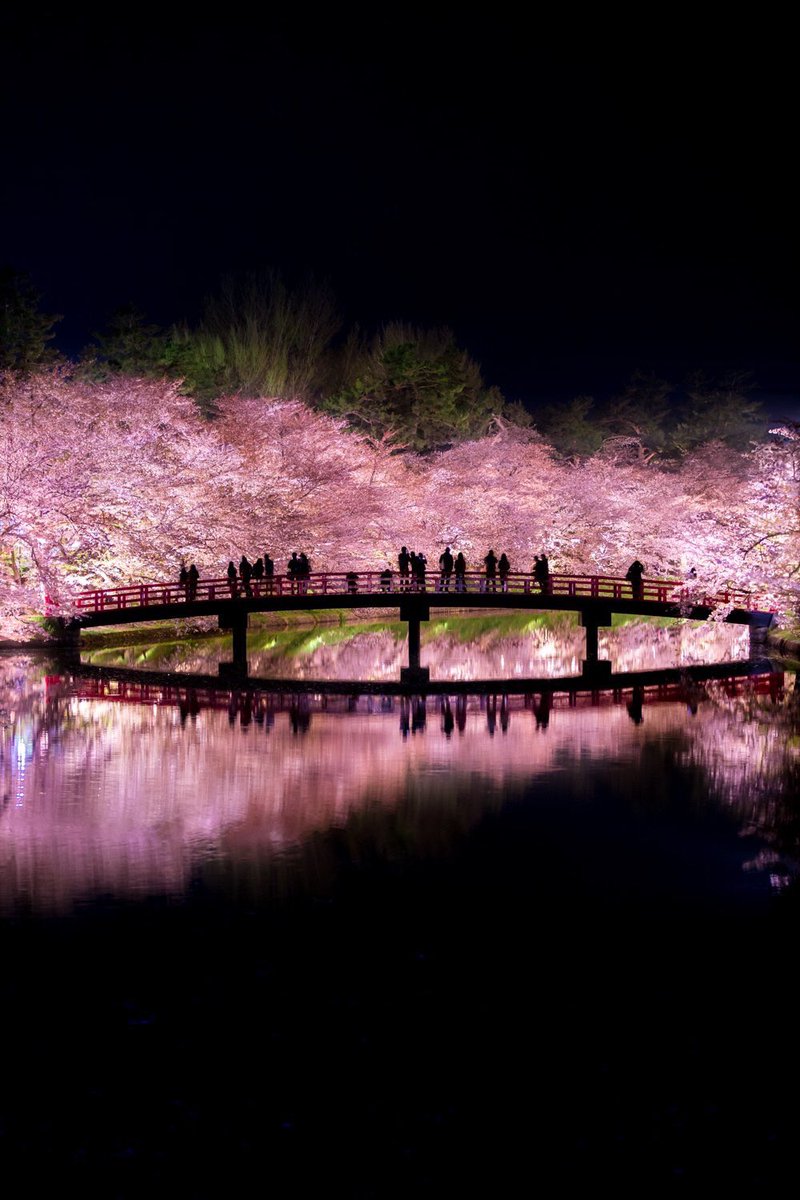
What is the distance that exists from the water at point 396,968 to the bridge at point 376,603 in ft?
48.7

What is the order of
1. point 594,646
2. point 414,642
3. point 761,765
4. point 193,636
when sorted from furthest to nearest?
1. point 193,636
2. point 594,646
3. point 414,642
4. point 761,765

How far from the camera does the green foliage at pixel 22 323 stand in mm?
55938

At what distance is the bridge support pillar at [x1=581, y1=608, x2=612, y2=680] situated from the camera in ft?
123

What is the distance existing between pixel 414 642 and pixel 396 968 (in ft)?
93.2

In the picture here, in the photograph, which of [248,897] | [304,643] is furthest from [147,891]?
[304,643]

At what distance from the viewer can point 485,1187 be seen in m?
9.04

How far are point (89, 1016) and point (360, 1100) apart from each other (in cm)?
291

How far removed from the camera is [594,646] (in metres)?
41.2

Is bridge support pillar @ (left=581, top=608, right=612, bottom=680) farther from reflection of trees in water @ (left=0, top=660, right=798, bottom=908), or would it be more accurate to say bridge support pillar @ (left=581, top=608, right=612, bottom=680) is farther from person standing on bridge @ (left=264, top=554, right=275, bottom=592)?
person standing on bridge @ (left=264, top=554, right=275, bottom=592)

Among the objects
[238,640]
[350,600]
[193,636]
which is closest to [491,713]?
[350,600]

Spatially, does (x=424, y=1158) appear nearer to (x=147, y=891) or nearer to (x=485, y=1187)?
(x=485, y=1187)

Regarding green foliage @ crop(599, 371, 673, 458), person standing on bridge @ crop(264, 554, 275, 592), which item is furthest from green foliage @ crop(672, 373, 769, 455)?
person standing on bridge @ crop(264, 554, 275, 592)

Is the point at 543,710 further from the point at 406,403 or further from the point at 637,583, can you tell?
the point at 406,403

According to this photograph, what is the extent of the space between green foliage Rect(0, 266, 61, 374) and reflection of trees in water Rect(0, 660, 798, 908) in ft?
92.5
